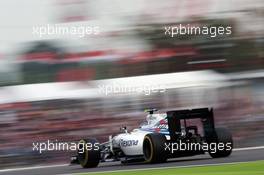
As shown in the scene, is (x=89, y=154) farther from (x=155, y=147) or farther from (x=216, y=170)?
(x=216, y=170)

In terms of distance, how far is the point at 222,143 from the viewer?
31.6 feet

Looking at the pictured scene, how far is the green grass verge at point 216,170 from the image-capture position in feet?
24.7

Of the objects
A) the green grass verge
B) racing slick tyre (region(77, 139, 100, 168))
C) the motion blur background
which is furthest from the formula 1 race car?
the motion blur background

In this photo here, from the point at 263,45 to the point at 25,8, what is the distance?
5.24 metres

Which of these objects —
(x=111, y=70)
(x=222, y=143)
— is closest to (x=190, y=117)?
(x=222, y=143)

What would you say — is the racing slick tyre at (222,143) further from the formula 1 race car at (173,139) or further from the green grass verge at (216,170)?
the green grass verge at (216,170)

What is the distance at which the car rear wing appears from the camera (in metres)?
9.46

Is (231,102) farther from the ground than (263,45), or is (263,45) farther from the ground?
(263,45)

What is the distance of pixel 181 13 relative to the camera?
45.9 feet

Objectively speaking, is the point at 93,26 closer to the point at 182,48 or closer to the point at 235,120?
the point at 182,48

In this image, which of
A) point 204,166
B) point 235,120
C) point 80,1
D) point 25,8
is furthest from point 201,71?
point 204,166

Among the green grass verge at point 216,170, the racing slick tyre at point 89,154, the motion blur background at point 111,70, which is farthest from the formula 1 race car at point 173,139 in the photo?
the motion blur background at point 111,70

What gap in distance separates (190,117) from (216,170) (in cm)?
168

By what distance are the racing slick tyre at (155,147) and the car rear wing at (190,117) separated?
8.8 inches
